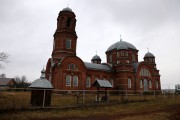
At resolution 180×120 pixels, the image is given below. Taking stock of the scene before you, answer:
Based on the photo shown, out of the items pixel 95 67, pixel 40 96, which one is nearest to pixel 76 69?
pixel 95 67

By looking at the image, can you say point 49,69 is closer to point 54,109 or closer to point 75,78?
point 75,78

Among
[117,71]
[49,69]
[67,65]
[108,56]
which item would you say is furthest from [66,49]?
[108,56]

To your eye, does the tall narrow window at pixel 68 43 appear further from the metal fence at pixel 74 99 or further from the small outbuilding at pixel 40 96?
the small outbuilding at pixel 40 96

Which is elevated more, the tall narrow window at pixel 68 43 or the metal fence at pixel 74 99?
the tall narrow window at pixel 68 43

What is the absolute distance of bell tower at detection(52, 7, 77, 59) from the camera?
31.3m

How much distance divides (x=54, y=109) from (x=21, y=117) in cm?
325

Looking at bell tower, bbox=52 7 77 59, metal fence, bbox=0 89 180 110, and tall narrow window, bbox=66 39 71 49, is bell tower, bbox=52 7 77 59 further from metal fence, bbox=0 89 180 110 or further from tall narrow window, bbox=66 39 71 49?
metal fence, bbox=0 89 180 110

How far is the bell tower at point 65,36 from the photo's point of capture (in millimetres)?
31312

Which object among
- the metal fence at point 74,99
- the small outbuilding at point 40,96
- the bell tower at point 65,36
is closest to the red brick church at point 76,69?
the bell tower at point 65,36

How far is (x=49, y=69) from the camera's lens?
33.5 m

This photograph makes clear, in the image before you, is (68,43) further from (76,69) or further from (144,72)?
(144,72)

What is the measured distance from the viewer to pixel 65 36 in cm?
3170

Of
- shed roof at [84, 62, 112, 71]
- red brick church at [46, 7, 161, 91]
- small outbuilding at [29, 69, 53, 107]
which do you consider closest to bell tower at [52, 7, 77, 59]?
red brick church at [46, 7, 161, 91]

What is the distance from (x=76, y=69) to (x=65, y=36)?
7.39 metres
